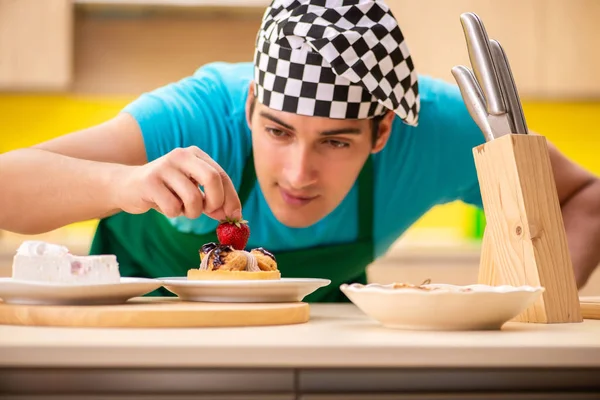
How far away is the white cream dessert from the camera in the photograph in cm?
96

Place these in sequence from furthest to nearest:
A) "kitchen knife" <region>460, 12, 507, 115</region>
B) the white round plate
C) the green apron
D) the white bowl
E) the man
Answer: the green apron, the man, "kitchen knife" <region>460, 12, 507, 115</region>, the white round plate, the white bowl

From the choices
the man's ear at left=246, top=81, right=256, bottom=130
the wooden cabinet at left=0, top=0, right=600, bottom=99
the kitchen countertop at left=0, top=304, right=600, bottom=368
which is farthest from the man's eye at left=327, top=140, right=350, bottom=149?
the wooden cabinet at left=0, top=0, right=600, bottom=99

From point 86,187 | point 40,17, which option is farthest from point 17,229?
point 40,17

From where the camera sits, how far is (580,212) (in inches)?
70.5

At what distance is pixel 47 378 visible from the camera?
0.69 m

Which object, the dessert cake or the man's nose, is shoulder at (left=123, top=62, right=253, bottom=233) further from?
the dessert cake

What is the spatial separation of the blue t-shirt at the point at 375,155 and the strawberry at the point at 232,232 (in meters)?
0.54

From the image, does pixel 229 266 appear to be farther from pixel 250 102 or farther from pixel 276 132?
pixel 250 102

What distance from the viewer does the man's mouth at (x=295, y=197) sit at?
1.67 meters

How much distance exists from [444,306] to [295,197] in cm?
86

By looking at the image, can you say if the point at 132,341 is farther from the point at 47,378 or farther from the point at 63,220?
the point at 63,220

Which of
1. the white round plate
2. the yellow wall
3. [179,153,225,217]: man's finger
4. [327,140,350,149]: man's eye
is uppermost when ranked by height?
the yellow wall

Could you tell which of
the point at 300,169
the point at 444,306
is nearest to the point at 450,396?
the point at 444,306

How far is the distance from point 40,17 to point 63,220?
7.11 feet
